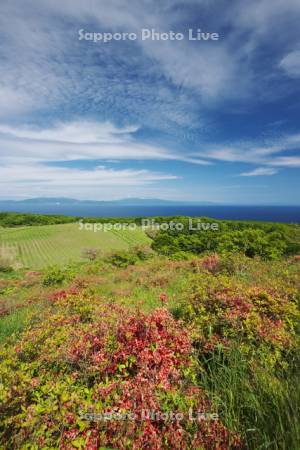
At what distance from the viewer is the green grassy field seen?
48.1 m

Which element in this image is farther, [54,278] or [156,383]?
[54,278]

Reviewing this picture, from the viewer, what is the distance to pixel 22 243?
58.0m

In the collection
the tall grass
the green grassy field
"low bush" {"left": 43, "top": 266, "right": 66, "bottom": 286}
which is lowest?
the green grassy field

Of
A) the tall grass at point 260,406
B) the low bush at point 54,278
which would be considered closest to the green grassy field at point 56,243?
the low bush at point 54,278

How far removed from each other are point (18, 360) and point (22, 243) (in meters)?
64.8

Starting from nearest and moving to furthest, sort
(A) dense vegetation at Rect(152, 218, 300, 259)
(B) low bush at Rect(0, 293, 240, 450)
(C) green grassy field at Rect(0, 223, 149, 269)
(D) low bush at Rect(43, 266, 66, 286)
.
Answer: (B) low bush at Rect(0, 293, 240, 450), (D) low bush at Rect(43, 266, 66, 286), (A) dense vegetation at Rect(152, 218, 300, 259), (C) green grassy field at Rect(0, 223, 149, 269)

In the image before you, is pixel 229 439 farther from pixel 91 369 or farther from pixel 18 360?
pixel 18 360

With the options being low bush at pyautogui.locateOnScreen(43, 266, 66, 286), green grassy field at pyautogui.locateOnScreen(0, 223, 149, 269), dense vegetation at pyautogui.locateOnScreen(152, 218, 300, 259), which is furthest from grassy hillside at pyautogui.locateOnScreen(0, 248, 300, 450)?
green grassy field at pyautogui.locateOnScreen(0, 223, 149, 269)

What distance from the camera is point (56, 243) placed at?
2297 inches

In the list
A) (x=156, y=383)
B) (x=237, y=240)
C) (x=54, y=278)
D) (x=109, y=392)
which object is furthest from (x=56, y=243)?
(x=156, y=383)

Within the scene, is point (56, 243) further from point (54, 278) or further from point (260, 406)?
point (260, 406)

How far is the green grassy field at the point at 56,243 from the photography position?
4806 cm

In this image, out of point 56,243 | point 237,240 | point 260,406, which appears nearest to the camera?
point 260,406

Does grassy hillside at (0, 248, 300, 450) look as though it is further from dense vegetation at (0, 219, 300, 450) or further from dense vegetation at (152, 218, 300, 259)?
dense vegetation at (152, 218, 300, 259)
